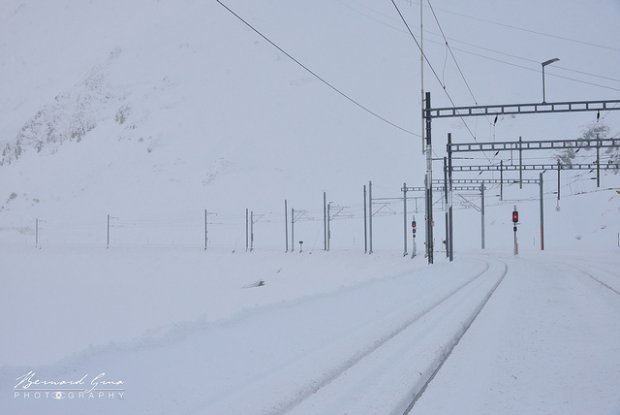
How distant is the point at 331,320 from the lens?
8.41 metres

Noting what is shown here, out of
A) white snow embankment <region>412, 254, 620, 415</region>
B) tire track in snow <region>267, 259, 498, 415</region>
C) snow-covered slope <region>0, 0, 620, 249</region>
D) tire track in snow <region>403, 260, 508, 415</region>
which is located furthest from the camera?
snow-covered slope <region>0, 0, 620, 249</region>

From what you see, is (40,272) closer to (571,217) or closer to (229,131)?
(571,217)

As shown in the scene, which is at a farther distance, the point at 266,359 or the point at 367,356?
the point at 367,356

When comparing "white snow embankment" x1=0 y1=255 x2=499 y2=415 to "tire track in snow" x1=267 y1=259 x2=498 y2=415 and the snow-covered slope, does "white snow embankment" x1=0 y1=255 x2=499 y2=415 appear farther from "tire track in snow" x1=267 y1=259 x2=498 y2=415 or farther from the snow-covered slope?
the snow-covered slope

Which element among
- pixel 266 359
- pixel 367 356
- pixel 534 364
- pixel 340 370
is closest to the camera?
pixel 340 370

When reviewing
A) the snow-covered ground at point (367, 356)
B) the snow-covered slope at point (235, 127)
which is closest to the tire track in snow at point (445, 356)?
the snow-covered ground at point (367, 356)

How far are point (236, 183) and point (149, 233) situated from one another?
1504 cm

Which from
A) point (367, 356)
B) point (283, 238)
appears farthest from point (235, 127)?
point (367, 356)

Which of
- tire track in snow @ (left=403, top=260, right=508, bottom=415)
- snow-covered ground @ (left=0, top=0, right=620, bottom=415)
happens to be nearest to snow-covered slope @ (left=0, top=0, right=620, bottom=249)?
snow-covered ground @ (left=0, top=0, right=620, bottom=415)

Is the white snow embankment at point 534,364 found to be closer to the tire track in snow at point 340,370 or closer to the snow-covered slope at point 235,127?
the tire track in snow at point 340,370

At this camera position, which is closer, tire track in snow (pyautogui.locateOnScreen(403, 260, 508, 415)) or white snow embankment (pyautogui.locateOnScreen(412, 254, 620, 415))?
white snow embankment (pyautogui.locateOnScreen(412, 254, 620, 415))

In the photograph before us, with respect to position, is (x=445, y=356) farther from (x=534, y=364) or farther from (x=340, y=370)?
(x=340, y=370)

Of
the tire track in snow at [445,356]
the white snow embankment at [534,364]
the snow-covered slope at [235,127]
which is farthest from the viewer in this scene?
the snow-covered slope at [235,127]

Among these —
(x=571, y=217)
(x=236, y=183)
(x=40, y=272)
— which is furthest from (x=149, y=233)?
(x=571, y=217)
